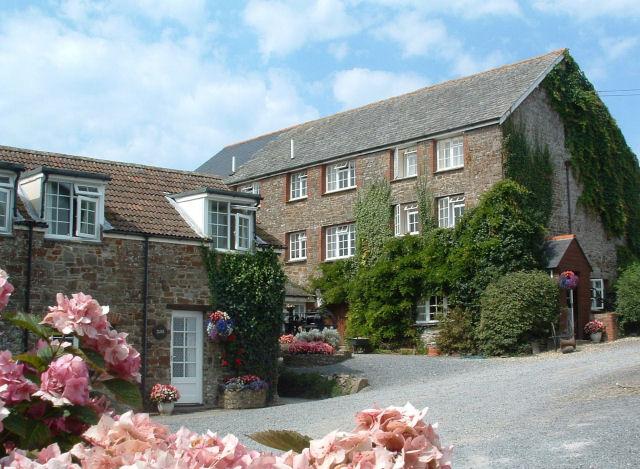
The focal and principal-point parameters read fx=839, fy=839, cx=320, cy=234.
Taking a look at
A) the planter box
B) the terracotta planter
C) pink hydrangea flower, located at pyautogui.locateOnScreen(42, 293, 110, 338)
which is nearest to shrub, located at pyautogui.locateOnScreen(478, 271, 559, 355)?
the terracotta planter

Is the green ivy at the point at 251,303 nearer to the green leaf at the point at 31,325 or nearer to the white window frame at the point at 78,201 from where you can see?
the white window frame at the point at 78,201

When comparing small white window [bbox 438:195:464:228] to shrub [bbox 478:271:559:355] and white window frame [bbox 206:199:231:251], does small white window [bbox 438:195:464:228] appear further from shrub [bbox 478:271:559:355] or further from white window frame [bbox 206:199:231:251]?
white window frame [bbox 206:199:231:251]

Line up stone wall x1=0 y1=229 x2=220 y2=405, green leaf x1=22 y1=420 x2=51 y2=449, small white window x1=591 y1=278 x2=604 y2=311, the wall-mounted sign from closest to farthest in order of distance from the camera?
green leaf x1=22 y1=420 x2=51 y2=449 < stone wall x1=0 y1=229 x2=220 y2=405 < the wall-mounted sign < small white window x1=591 y1=278 x2=604 y2=311

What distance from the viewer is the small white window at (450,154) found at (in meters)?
30.7

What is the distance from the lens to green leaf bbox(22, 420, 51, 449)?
2846 millimetres

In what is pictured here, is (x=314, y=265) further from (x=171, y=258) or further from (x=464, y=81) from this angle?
(x=171, y=258)

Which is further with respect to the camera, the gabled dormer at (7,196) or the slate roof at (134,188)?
the slate roof at (134,188)

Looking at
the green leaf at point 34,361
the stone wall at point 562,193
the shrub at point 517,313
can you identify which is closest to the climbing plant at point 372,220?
the stone wall at point 562,193

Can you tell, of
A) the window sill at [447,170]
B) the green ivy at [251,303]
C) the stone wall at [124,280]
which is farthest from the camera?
the window sill at [447,170]

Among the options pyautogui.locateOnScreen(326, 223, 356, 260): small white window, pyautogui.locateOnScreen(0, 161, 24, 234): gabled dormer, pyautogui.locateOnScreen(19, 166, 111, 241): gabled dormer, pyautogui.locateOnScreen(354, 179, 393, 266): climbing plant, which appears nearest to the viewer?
pyautogui.locateOnScreen(0, 161, 24, 234): gabled dormer

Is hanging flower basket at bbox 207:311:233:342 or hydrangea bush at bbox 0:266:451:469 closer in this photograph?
hydrangea bush at bbox 0:266:451:469

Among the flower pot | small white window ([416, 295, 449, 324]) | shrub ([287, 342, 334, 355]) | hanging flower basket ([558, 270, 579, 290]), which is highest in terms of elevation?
hanging flower basket ([558, 270, 579, 290])

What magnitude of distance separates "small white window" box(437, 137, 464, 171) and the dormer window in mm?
15434

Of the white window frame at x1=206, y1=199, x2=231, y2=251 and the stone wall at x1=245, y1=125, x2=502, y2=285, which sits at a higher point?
the stone wall at x1=245, y1=125, x2=502, y2=285
